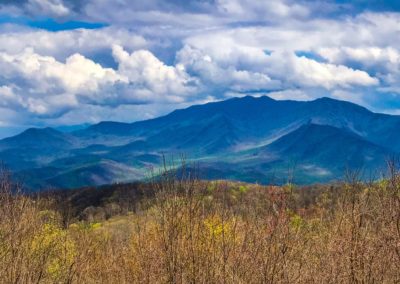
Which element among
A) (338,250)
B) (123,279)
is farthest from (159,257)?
(338,250)

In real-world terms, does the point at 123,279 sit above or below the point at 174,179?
below

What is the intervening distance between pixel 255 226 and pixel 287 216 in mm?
1854

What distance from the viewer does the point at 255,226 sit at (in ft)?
48.6

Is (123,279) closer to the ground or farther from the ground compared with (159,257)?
closer to the ground

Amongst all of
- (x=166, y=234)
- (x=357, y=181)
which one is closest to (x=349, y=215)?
(x=357, y=181)

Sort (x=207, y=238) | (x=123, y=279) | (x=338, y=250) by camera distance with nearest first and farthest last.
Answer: (x=338, y=250) → (x=207, y=238) → (x=123, y=279)

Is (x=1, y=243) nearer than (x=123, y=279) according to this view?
Yes

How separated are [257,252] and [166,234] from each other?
2.97 meters

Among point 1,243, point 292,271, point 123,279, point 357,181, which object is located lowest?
point 123,279

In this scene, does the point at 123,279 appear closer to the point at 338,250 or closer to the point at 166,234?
the point at 166,234

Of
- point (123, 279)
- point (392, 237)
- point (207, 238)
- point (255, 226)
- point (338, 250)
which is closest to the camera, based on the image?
point (392, 237)

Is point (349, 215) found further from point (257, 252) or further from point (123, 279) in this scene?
point (123, 279)

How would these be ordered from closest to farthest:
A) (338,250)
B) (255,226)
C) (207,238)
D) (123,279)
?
(338,250), (255,226), (207,238), (123,279)

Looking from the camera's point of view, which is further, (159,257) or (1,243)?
(159,257)
